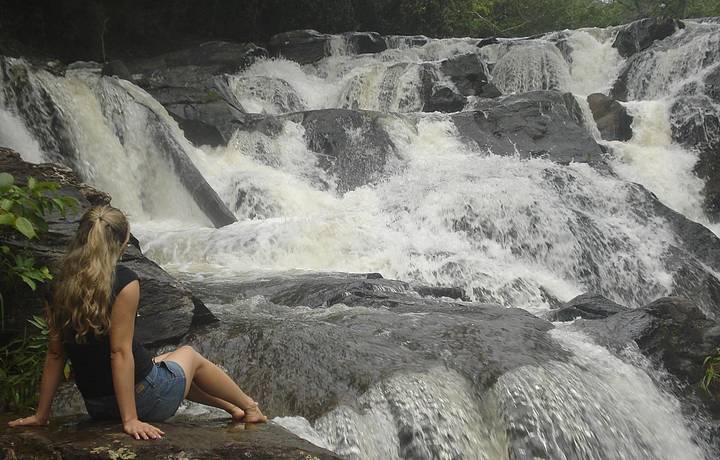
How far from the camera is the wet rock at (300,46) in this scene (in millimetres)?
22422

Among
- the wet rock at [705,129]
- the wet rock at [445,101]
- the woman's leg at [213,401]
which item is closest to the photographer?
the woman's leg at [213,401]

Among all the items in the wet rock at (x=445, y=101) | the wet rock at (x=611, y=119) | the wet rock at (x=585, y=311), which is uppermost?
the wet rock at (x=445, y=101)

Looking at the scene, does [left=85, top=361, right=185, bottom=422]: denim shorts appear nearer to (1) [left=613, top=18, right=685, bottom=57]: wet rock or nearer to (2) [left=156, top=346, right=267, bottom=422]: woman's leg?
(2) [left=156, top=346, right=267, bottom=422]: woman's leg

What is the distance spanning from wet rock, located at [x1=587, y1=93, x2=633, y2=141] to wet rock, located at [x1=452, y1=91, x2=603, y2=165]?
1.94ft

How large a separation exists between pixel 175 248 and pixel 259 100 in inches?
384

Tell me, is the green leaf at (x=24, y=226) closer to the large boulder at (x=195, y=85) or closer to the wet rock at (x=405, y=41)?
the large boulder at (x=195, y=85)

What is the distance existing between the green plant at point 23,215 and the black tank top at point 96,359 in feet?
4.59

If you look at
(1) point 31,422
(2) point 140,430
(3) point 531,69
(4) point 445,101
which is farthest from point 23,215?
(3) point 531,69

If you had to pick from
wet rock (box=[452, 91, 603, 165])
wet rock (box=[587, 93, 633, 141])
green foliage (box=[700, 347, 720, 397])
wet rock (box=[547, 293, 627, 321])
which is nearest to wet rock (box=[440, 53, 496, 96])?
wet rock (box=[452, 91, 603, 165])

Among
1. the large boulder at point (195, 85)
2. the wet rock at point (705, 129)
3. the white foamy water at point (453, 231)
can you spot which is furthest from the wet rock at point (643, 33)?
the large boulder at point (195, 85)

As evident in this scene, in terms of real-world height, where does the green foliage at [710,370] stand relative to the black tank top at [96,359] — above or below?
below

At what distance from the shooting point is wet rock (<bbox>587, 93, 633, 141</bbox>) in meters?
17.0

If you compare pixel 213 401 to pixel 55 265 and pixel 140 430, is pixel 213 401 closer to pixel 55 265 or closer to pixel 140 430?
pixel 140 430

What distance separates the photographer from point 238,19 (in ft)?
74.3
